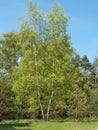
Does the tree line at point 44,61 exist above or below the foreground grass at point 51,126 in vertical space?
above

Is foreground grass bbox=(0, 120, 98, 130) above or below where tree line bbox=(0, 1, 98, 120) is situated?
below

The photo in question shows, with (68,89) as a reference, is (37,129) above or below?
below

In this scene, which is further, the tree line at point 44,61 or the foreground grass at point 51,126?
the tree line at point 44,61

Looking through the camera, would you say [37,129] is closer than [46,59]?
Yes

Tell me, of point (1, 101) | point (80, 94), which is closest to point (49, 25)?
point (1, 101)

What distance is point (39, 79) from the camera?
28.0 m

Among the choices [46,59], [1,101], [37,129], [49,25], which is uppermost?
[49,25]

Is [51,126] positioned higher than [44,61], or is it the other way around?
[44,61]

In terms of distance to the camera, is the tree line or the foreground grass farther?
the tree line

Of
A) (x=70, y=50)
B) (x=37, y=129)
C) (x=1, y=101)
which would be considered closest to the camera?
(x=37, y=129)

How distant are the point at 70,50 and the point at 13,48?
17112 mm

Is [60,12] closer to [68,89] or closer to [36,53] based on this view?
[36,53]

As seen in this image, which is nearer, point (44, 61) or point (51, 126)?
point (51, 126)

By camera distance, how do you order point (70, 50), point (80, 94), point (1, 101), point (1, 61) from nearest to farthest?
1. point (1, 101)
2. point (70, 50)
3. point (80, 94)
4. point (1, 61)
